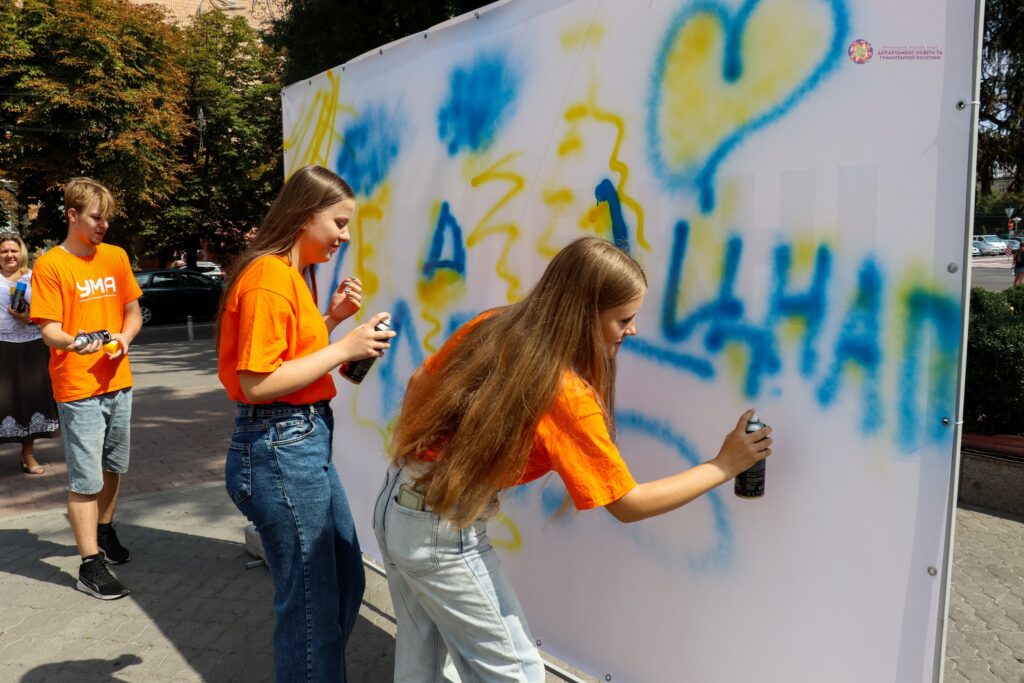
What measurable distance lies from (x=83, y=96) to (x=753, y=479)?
17346 millimetres

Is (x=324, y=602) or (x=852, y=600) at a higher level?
(x=852, y=600)

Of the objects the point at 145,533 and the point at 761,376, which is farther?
the point at 145,533

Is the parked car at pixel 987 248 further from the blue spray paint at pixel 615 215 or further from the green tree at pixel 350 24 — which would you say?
the blue spray paint at pixel 615 215

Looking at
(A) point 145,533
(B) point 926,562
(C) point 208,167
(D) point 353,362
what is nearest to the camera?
(B) point 926,562

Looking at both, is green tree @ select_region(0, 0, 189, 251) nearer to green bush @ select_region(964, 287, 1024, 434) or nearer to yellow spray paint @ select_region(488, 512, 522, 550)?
green bush @ select_region(964, 287, 1024, 434)

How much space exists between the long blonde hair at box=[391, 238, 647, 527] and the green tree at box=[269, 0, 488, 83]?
6743 mm

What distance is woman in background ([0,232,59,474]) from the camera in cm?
600

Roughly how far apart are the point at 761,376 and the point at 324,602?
1389 mm

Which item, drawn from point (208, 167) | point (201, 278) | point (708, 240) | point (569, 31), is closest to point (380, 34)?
point (569, 31)

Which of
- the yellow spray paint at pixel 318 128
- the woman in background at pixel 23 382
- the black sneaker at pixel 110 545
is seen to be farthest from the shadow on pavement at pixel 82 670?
the woman in background at pixel 23 382

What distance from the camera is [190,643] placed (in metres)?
3.42

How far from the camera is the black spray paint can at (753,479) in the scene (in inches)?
76.5

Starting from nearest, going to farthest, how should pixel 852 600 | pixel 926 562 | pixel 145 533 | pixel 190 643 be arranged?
pixel 926 562 < pixel 852 600 < pixel 190 643 < pixel 145 533

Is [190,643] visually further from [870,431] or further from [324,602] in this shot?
[870,431]
